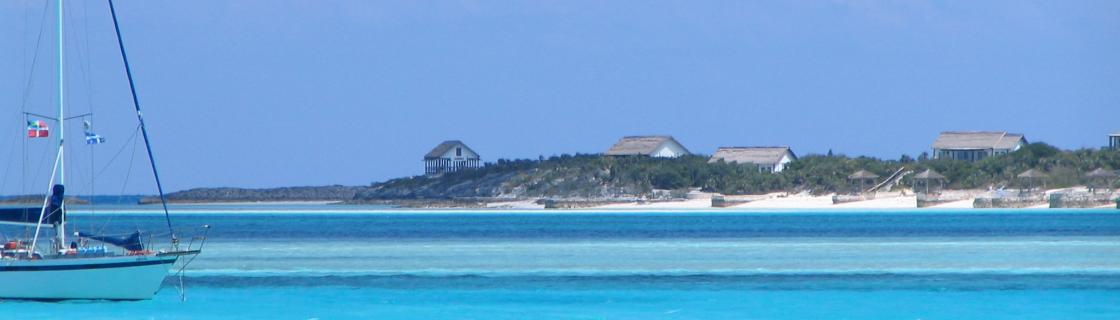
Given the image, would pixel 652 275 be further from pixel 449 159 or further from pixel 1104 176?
pixel 449 159

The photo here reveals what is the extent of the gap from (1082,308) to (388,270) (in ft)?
52.7

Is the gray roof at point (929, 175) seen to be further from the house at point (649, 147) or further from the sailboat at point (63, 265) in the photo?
the sailboat at point (63, 265)

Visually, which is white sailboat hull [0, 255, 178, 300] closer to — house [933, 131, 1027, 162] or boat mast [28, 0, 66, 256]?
boat mast [28, 0, 66, 256]

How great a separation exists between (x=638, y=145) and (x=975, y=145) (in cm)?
2503

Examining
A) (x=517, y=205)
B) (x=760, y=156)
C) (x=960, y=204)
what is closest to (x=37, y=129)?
(x=960, y=204)

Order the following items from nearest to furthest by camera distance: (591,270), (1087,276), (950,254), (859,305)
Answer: (859,305) < (1087,276) < (591,270) < (950,254)

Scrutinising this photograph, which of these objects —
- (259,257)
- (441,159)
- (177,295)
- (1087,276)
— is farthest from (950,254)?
(441,159)

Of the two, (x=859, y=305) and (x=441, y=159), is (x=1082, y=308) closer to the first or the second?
(x=859, y=305)

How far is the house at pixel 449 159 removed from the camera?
417 ft

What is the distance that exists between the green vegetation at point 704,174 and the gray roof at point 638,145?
221cm

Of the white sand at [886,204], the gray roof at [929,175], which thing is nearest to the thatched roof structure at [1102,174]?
the gray roof at [929,175]

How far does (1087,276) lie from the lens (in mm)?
30906

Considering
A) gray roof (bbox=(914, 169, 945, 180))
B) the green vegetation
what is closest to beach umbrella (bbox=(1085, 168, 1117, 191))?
the green vegetation

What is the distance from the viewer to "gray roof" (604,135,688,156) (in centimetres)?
11325
